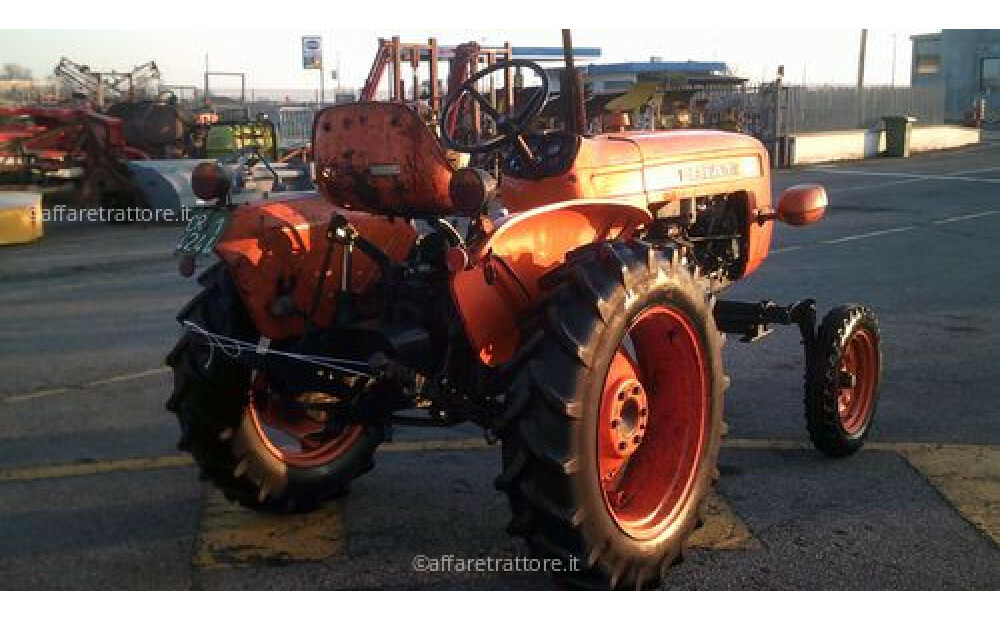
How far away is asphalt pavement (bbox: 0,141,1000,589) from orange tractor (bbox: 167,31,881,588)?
1.00ft

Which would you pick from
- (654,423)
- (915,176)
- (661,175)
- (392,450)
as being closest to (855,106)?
(915,176)

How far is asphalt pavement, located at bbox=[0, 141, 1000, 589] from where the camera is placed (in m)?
3.55

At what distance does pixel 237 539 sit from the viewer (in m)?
3.84

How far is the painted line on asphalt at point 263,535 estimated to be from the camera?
3670mm

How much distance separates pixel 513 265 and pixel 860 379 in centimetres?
251

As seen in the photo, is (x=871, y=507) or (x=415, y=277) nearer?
(x=415, y=277)

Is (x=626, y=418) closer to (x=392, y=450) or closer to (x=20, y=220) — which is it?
(x=392, y=450)

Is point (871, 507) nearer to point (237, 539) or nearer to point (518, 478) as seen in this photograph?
point (518, 478)

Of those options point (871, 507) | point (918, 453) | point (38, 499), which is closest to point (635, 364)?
point (871, 507)

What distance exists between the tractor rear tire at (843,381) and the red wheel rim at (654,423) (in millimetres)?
1184

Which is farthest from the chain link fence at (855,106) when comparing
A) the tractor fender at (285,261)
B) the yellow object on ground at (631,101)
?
the tractor fender at (285,261)

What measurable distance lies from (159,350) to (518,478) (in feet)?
15.6

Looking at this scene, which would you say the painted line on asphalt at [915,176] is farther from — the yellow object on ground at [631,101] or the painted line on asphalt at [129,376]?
the painted line on asphalt at [129,376]
